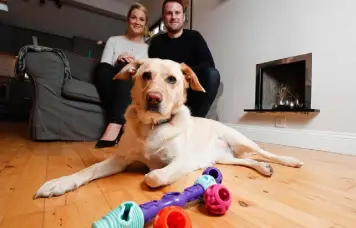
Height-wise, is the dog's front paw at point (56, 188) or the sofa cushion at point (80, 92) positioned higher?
the sofa cushion at point (80, 92)

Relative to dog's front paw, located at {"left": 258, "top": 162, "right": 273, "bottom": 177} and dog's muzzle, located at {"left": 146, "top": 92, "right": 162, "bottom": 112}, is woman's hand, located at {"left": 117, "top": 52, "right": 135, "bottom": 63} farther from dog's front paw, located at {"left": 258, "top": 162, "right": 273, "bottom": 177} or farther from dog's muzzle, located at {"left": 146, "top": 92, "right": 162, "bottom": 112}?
dog's front paw, located at {"left": 258, "top": 162, "right": 273, "bottom": 177}

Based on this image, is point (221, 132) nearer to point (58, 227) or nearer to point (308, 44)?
point (58, 227)

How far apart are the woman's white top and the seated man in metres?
0.18

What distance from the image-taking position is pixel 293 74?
2486mm

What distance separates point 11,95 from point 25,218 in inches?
187

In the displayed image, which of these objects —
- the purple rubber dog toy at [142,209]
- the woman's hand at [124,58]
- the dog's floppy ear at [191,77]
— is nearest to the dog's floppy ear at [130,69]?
the dog's floppy ear at [191,77]

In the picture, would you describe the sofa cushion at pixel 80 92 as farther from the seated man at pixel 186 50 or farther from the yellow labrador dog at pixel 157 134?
the yellow labrador dog at pixel 157 134

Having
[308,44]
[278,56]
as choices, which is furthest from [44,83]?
[308,44]

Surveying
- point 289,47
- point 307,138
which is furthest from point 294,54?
point 307,138

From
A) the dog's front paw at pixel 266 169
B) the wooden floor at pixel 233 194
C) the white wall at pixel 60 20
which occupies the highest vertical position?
the white wall at pixel 60 20

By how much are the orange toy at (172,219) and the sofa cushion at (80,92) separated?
197 cm

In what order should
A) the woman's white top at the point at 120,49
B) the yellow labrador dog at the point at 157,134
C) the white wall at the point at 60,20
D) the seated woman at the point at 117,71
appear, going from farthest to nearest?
the white wall at the point at 60,20
the woman's white top at the point at 120,49
the seated woman at the point at 117,71
the yellow labrador dog at the point at 157,134

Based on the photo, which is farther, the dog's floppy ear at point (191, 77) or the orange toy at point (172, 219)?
the dog's floppy ear at point (191, 77)

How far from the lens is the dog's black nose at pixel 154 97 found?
94cm
